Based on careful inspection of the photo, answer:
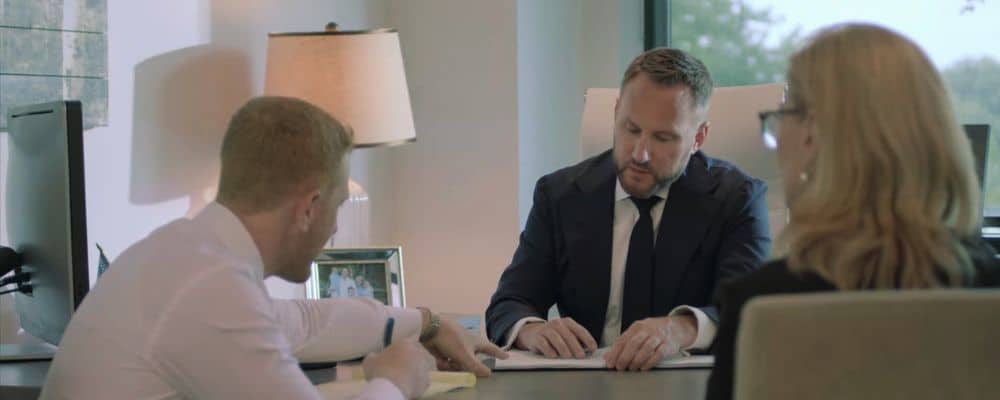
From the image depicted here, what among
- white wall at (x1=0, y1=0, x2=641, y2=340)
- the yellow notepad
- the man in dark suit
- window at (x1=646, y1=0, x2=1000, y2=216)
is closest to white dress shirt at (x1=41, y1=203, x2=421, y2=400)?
the yellow notepad

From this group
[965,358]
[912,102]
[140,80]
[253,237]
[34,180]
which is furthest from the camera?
[140,80]

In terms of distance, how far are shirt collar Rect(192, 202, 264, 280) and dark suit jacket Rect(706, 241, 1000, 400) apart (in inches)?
25.6

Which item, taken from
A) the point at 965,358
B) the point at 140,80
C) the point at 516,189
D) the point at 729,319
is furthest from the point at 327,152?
the point at 516,189

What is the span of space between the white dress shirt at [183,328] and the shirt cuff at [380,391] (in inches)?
4.5

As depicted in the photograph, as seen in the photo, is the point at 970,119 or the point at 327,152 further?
the point at 970,119

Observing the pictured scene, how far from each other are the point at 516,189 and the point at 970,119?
149 centimetres

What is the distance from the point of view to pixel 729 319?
1.36m

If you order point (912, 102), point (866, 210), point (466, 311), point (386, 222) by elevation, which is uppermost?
point (912, 102)

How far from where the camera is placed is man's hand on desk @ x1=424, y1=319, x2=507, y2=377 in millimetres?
2172

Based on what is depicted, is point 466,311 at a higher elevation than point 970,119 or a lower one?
lower

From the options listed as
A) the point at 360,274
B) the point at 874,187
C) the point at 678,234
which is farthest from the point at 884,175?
the point at 360,274

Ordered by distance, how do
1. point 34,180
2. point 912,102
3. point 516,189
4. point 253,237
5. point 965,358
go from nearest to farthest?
1. point 965,358
2. point 912,102
3. point 253,237
4. point 34,180
5. point 516,189

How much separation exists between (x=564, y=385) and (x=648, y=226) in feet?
2.43

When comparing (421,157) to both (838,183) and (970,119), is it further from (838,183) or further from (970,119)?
(838,183)
